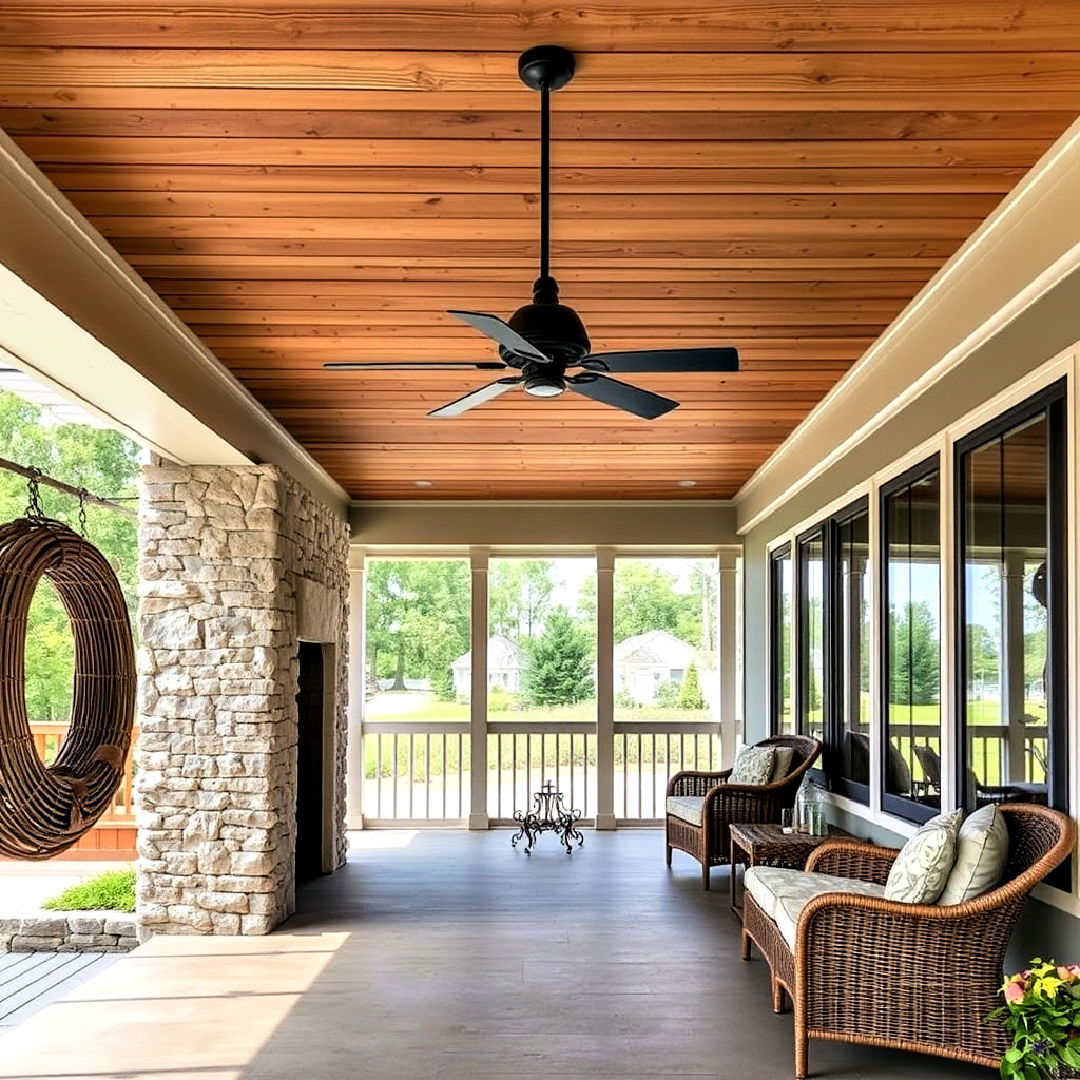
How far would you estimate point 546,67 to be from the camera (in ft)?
9.05

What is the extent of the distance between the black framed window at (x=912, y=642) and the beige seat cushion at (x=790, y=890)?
0.55 meters

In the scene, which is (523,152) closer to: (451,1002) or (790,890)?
(790,890)

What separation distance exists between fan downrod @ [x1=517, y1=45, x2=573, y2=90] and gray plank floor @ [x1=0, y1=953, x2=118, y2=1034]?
4167mm

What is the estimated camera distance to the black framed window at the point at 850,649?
5.95 meters

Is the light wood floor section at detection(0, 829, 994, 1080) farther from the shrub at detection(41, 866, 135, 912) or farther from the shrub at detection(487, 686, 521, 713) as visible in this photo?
the shrub at detection(487, 686, 521, 713)

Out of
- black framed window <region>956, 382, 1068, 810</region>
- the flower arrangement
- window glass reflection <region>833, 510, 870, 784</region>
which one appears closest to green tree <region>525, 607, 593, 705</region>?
window glass reflection <region>833, 510, 870, 784</region>

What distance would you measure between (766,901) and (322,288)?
2886 mm

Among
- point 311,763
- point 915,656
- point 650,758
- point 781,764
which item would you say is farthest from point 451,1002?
point 650,758

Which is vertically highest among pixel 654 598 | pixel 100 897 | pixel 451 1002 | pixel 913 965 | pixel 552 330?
pixel 552 330

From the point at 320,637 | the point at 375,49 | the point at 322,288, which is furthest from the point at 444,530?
the point at 375,49

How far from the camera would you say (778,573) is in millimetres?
8297

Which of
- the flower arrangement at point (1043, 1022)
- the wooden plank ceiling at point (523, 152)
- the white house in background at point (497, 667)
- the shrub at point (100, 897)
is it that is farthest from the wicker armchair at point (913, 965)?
the white house in background at point (497, 667)

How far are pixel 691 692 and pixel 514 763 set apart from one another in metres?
1.61

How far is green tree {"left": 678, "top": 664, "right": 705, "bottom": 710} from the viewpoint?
9828 millimetres
